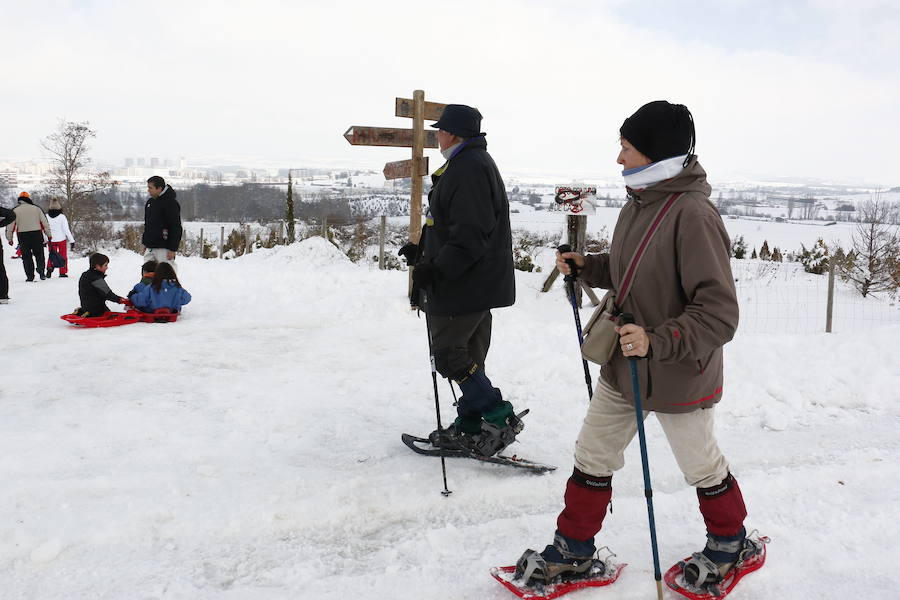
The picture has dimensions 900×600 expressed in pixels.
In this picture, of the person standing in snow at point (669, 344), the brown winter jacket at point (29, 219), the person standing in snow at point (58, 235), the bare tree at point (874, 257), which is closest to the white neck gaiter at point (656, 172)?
the person standing in snow at point (669, 344)

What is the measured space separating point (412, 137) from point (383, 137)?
42cm

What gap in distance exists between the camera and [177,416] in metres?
4.52

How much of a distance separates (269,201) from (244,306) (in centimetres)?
7585

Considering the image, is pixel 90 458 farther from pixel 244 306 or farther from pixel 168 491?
pixel 244 306

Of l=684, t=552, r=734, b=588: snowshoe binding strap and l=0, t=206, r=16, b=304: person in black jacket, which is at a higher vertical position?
l=0, t=206, r=16, b=304: person in black jacket

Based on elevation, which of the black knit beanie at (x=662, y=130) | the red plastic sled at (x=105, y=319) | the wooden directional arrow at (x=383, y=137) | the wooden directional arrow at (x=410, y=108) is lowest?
the red plastic sled at (x=105, y=319)

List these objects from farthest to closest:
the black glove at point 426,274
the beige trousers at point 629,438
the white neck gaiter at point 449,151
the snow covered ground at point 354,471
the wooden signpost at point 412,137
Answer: the wooden signpost at point 412,137
the white neck gaiter at point 449,151
the black glove at point 426,274
the snow covered ground at point 354,471
the beige trousers at point 629,438

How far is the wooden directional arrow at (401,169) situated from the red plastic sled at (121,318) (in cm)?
353

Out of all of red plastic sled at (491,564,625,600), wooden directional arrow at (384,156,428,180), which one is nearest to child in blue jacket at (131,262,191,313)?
wooden directional arrow at (384,156,428,180)

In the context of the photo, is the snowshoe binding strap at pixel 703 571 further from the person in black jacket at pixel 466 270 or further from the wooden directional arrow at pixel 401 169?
the wooden directional arrow at pixel 401 169

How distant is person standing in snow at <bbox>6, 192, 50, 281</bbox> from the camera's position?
432 inches

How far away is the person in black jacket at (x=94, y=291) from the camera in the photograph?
7695 mm

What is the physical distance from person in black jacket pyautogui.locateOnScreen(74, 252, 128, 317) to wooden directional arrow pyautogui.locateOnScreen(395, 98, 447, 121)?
170 inches

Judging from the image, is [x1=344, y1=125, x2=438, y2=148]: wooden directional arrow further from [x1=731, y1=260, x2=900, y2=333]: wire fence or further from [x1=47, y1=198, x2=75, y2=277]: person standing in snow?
[x1=47, y1=198, x2=75, y2=277]: person standing in snow
